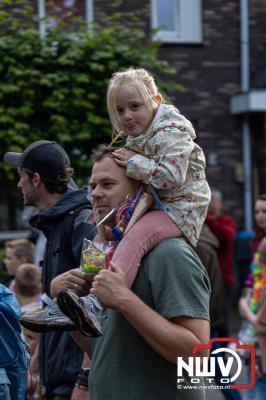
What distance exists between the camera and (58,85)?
441 inches

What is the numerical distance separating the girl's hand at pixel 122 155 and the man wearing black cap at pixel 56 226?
1.08m

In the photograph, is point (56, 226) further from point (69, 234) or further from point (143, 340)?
point (143, 340)

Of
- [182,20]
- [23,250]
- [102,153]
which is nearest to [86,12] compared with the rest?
[182,20]

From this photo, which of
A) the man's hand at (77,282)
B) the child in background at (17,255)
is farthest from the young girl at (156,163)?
the child in background at (17,255)

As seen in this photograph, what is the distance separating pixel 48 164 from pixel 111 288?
179 centimetres

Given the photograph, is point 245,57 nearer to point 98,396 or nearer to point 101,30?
point 101,30

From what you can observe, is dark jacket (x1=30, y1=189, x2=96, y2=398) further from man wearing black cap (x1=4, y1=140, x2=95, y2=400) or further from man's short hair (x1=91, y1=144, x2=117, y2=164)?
man's short hair (x1=91, y1=144, x2=117, y2=164)

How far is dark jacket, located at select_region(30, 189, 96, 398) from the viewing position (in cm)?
486

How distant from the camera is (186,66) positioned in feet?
51.0

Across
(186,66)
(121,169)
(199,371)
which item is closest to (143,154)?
(121,169)

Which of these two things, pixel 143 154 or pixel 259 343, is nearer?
pixel 143 154

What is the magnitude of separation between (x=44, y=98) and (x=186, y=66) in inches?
187

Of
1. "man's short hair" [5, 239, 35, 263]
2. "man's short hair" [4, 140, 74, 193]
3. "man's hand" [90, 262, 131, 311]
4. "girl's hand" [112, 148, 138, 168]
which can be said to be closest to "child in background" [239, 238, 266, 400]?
"man's short hair" [5, 239, 35, 263]

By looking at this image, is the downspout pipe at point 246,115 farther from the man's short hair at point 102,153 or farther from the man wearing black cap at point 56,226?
the man's short hair at point 102,153
